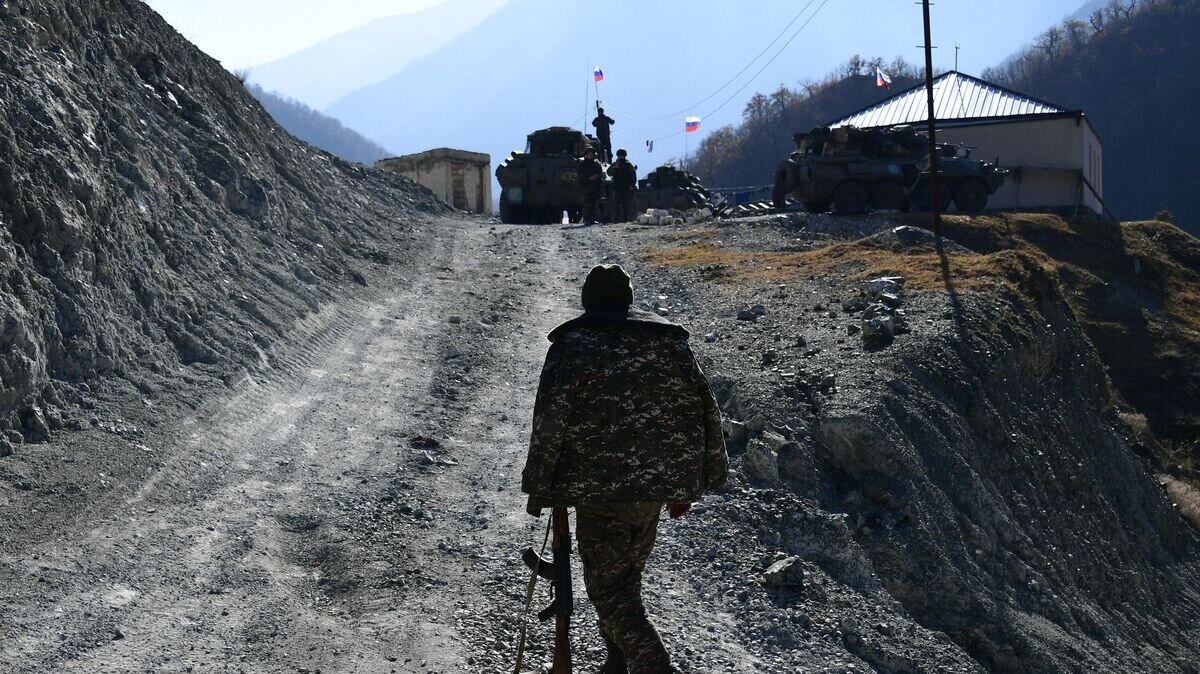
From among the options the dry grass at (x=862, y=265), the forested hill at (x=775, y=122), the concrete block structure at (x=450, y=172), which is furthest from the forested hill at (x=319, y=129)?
the dry grass at (x=862, y=265)

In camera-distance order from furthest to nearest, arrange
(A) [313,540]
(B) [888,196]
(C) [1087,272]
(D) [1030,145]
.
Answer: (D) [1030,145] < (C) [1087,272] < (B) [888,196] < (A) [313,540]

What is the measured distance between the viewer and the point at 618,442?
5.55 m

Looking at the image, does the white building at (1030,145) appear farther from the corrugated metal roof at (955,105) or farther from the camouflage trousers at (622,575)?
the camouflage trousers at (622,575)

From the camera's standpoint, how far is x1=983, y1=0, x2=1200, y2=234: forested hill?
83.7 m

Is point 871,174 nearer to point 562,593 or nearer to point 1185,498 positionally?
point 1185,498

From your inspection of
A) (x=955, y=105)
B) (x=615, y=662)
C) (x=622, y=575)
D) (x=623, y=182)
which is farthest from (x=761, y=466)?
(x=955, y=105)

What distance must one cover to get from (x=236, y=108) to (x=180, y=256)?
6.45m

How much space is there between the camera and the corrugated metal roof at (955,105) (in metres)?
35.9

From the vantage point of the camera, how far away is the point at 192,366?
426 inches

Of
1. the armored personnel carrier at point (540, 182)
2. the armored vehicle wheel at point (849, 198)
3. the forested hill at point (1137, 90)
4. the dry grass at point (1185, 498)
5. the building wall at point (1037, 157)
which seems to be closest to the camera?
the dry grass at point (1185, 498)

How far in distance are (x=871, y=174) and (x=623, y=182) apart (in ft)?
21.2

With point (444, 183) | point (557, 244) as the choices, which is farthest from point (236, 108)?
point (444, 183)

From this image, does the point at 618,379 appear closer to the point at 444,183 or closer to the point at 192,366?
the point at 192,366

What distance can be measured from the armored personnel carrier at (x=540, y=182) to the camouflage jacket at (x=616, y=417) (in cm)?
2542
